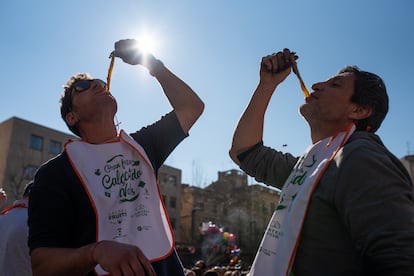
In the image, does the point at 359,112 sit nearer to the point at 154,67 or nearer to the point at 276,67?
the point at 276,67

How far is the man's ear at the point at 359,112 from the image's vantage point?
73.5 inches

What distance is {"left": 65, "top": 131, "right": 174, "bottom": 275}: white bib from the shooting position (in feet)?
5.59

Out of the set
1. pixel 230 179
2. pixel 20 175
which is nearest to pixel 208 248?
pixel 20 175

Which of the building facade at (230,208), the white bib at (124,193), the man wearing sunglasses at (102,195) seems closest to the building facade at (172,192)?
the building facade at (230,208)

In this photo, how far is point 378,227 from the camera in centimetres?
127

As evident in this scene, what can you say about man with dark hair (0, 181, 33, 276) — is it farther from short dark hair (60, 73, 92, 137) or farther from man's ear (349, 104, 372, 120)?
man's ear (349, 104, 372, 120)

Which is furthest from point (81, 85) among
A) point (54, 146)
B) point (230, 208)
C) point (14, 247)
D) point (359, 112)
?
point (230, 208)

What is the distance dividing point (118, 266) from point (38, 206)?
683mm

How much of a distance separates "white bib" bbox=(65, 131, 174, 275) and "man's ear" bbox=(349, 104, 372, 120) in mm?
1080

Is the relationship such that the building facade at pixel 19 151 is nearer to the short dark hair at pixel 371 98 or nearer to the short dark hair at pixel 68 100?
the short dark hair at pixel 68 100

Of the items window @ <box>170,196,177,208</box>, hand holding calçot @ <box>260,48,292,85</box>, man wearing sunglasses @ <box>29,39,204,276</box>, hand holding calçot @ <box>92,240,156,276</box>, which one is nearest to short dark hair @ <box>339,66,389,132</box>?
hand holding calçot @ <box>260,48,292,85</box>

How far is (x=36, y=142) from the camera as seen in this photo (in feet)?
95.6

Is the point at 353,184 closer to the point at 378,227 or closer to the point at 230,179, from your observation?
the point at 378,227

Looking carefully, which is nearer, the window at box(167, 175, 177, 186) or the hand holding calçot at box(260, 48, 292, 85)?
the hand holding calçot at box(260, 48, 292, 85)
